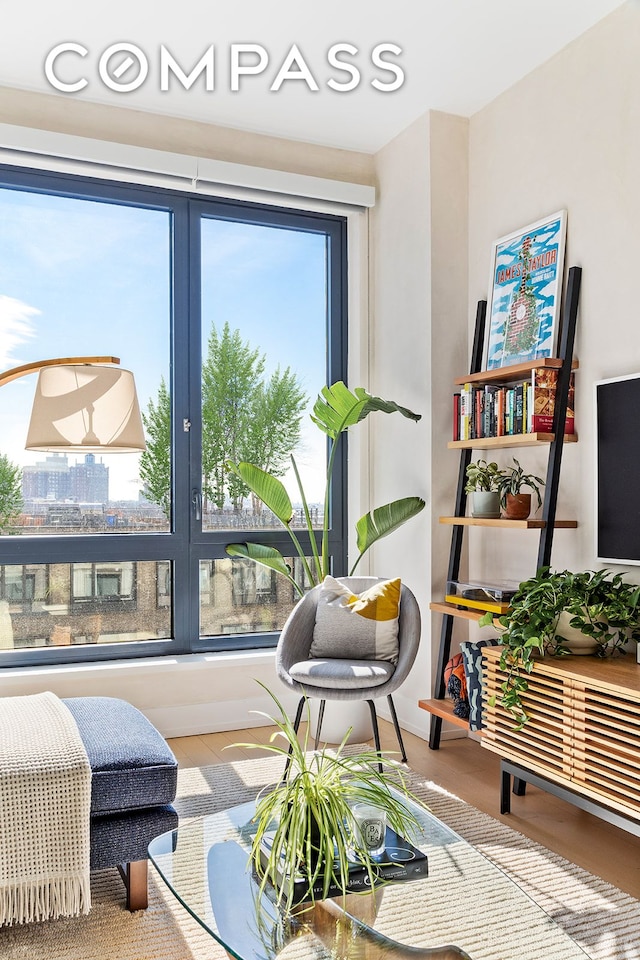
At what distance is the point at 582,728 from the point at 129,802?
1.38 meters

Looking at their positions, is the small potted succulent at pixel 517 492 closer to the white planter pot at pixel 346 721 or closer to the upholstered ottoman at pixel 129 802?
the white planter pot at pixel 346 721

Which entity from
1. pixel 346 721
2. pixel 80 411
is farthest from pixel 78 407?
pixel 346 721

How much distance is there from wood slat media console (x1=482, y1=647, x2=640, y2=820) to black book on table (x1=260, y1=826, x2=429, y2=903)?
92 centimetres

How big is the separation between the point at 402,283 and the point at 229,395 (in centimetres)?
105

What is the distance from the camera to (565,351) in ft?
10.3

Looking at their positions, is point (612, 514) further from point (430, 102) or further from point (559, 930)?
point (430, 102)

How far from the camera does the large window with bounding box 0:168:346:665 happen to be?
3.71 m

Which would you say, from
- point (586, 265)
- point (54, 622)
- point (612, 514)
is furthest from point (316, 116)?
point (54, 622)

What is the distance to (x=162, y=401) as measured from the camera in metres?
3.97

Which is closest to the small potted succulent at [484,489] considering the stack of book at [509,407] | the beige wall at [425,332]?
the stack of book at [509,407]

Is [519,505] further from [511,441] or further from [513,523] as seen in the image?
[511,441]

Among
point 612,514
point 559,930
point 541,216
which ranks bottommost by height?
point 559,930

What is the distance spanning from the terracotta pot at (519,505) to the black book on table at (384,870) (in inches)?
70.3

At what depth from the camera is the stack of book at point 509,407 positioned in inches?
124
